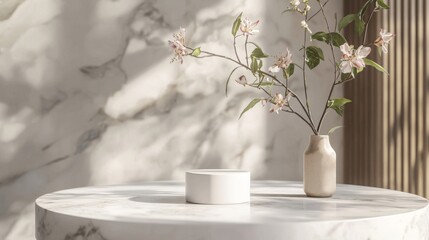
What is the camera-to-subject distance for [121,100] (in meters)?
1.81

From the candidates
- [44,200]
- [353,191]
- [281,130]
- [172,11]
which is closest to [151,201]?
[44,200]

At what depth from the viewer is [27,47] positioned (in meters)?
1.65

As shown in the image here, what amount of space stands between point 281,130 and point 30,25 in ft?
3.10

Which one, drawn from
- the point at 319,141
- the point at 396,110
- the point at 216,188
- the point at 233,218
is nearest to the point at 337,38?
the point at 319,141

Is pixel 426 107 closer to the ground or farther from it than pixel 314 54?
closer to the ground

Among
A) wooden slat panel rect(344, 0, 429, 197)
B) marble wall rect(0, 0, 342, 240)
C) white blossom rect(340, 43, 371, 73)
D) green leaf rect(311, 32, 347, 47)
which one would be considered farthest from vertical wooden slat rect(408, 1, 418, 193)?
white blossom rect(340, 43, 371, 73)

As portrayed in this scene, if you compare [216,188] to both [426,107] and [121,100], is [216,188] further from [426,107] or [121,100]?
[426,107]

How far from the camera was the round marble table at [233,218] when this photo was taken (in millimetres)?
946

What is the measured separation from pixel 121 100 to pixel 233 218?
882 millimetres

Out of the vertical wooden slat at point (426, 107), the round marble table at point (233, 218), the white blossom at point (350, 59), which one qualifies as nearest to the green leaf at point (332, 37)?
the white blossom at point (350, 59)

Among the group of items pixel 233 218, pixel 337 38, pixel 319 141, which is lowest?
pixel 233 218

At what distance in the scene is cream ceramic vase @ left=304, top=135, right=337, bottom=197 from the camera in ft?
4.38

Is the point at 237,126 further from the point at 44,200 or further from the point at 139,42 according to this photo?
the point at 44,200

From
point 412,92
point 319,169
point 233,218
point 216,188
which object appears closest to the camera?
point 233,218
